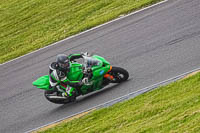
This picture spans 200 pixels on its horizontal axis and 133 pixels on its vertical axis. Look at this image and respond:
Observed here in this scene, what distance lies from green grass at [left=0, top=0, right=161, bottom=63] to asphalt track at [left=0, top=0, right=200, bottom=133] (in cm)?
87

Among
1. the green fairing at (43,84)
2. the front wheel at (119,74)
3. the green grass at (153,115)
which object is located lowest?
the green grass at (153,115)

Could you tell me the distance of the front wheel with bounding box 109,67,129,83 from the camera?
12234 millimetres

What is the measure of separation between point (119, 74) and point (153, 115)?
354 centimetres

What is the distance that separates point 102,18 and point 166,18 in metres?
3.41

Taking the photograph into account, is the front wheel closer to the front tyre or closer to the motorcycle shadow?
the motorcycle shadow

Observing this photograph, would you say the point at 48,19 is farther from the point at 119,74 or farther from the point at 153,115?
the point at 153,115

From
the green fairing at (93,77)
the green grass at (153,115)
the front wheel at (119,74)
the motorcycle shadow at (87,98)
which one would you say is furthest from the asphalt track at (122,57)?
the green grass at (153,115)

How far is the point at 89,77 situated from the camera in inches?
479

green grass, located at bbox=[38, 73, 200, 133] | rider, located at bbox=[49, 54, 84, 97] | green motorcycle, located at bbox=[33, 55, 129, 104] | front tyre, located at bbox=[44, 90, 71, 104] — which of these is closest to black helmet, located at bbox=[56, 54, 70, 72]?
rider, located at bbox=[49, 54, 84, 97]

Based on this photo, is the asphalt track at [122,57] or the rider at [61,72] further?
the asphalt track at [122,57]

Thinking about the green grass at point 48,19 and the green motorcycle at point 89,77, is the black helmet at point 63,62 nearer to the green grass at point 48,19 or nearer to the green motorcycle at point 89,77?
the green motorcycle at point 89,77

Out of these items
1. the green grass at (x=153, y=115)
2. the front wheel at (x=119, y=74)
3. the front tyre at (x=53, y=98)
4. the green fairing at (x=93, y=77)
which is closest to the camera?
the green grass at (x=153, y=115)

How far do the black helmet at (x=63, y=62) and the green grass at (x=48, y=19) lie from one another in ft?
21.3

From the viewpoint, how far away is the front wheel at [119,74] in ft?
40.1
